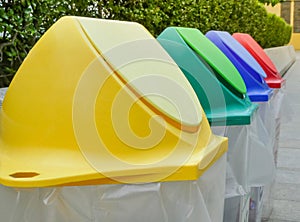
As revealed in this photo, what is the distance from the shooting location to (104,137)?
128 centimetres

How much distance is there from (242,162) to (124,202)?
0.82 metres

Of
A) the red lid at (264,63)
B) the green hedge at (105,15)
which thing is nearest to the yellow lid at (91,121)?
the green hedge at (105,15)

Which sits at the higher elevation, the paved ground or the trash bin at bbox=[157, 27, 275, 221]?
the trash bin at bbox=[157, 27, 275, 221]

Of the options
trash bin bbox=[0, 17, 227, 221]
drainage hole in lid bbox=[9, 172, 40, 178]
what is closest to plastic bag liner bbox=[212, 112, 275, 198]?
trash bin bbox=[0, 17, 227, 221]

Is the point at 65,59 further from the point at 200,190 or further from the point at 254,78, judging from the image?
the point at 254,78

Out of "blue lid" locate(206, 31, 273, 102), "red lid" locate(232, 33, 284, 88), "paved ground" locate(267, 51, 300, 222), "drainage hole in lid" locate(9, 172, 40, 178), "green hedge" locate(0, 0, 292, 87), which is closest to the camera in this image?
"drainage hole in lid" locate(9, 172, 40, 178)

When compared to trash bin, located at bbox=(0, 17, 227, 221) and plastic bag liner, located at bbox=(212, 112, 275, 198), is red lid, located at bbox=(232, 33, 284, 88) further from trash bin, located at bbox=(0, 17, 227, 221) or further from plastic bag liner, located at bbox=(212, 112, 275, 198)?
trash bin, located at bbox=(0, 17, 227, 221)

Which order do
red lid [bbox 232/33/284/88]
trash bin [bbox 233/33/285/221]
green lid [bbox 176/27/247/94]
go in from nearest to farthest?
green lid [bbox 176/27/247/94]
trash bin [bbox 233/33/285/221]
red lid [bbox 232/33/284/88]

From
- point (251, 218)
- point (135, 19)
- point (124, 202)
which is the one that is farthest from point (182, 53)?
point (135, 19)

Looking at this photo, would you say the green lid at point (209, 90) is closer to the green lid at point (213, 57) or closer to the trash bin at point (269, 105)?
the green lid at point (213, 57)

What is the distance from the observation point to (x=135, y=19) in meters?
3.62

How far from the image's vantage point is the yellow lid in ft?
4.06

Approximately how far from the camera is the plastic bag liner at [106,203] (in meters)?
1.22

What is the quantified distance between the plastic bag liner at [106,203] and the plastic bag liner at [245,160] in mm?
631
